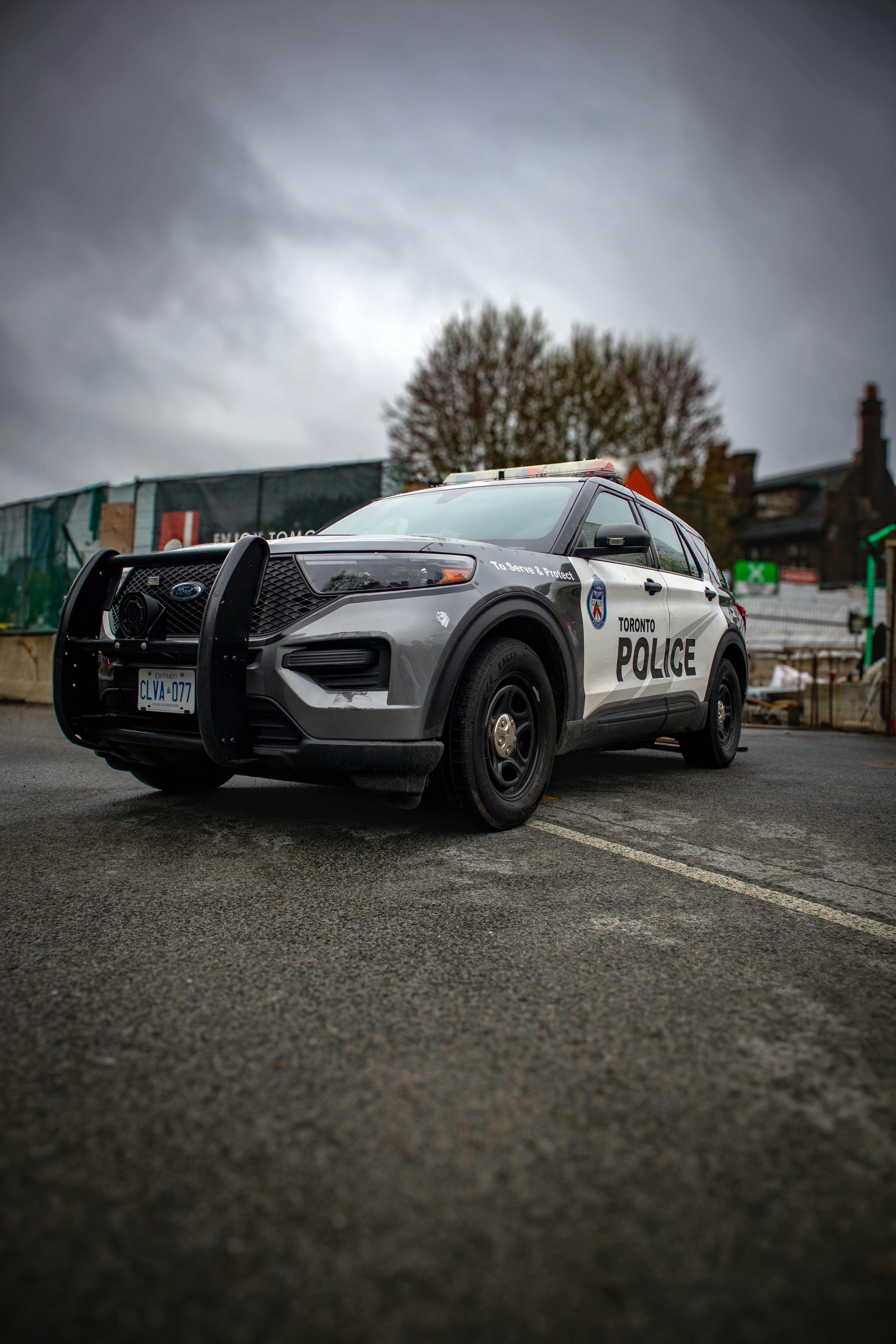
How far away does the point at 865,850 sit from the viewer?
3686mm

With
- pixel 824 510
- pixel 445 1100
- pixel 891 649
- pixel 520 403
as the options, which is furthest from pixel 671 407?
pixel 445 1100

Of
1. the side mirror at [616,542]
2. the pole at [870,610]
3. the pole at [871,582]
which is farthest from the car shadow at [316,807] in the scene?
the pole at [870,610]

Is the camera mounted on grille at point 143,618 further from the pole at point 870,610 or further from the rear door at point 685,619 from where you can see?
the pole at point 870,610

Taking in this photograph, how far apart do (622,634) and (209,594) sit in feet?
7.41

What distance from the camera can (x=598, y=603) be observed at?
455cm

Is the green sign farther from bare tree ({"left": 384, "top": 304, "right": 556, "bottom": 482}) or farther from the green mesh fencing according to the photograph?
the green mesh fencing

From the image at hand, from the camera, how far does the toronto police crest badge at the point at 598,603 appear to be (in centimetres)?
449

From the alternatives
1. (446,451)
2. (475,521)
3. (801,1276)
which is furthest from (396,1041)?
(446,451)

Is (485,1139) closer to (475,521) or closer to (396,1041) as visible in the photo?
(396,1041)

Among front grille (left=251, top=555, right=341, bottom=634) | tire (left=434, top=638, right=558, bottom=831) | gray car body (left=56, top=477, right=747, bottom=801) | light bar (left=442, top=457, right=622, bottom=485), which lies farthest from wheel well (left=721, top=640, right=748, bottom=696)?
front grille (left=251, top=555, right=341, bottom=634)

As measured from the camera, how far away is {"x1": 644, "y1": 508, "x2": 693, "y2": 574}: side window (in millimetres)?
5609

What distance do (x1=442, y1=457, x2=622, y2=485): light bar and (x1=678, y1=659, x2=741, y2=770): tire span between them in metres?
→ 1.70

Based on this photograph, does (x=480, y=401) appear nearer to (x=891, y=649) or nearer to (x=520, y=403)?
(x=520, y=403)

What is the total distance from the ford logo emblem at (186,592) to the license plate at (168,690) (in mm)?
287
